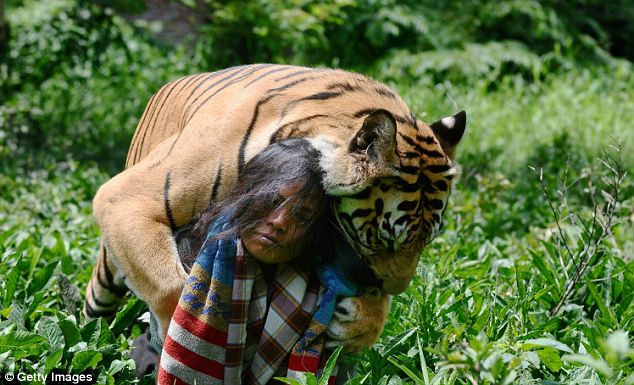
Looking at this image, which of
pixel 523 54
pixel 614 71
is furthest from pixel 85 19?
pixel 614 71

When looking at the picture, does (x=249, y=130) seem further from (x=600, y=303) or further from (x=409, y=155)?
(x=600, y=303)

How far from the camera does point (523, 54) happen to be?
10.6m

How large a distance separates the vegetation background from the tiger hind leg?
8 centimetres

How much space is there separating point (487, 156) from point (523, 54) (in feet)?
14.9

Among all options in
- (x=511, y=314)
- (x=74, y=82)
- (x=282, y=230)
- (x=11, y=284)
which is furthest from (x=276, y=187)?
(x=74, y=82)

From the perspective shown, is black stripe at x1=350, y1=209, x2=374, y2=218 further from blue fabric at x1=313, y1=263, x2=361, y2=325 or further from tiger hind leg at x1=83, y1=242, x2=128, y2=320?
tiger hind leg at x1=83, y1=242, x2=128, y2=320

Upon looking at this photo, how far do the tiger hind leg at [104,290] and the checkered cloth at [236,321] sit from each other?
2.94 ft

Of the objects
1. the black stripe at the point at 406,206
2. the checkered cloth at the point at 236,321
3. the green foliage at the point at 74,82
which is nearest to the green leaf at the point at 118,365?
the checkered cloth at the point at 236,321

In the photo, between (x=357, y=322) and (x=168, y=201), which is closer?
(x=357, y=322)

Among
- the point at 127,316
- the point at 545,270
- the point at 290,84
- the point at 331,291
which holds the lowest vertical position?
the point at 127,316

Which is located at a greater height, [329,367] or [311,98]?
[311,98]

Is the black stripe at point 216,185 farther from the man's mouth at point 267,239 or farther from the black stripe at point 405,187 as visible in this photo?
the black stripe at point 405,187

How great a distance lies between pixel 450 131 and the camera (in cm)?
269

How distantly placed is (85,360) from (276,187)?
1.04 metres
